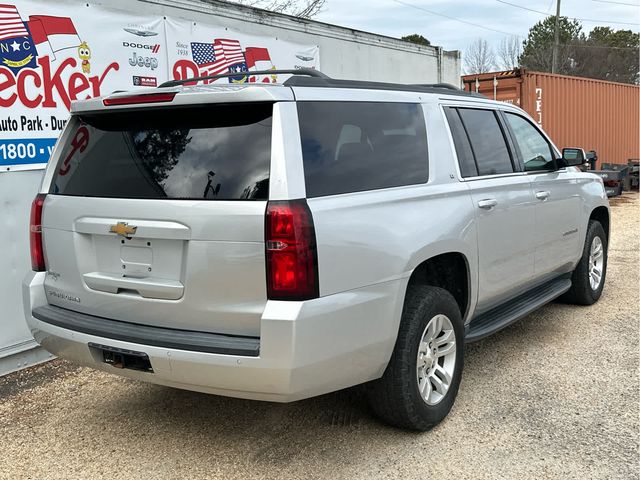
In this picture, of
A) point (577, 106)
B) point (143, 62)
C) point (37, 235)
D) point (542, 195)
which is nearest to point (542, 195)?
point (542, 195)

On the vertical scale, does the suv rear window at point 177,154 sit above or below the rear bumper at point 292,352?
above

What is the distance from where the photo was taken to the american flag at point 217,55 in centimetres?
627

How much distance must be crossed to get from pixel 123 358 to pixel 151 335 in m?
0.22

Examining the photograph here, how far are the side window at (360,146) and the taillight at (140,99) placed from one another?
641 mm

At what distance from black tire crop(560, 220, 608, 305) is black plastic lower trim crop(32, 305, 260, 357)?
398 cm

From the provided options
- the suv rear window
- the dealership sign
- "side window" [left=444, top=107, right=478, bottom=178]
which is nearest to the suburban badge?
the suv rear window

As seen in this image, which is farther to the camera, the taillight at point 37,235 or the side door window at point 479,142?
the side door window at point 479,142

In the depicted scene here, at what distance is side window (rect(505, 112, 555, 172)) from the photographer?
490 cm

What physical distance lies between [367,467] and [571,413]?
Result: 4.52 ft

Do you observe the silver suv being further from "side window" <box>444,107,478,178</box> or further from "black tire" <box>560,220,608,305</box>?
"black tire" <box>560,220,608,305</box>

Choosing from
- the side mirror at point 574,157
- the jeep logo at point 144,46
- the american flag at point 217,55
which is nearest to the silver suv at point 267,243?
the side mirror at point 574,157

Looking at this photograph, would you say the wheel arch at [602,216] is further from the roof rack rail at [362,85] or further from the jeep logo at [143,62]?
the jeep logo at [143,62]

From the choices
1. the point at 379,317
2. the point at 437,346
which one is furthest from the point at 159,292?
the point at 437,346

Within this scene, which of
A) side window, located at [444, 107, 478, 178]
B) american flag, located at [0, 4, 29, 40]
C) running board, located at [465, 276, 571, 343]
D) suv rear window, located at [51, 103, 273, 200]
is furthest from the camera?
american flag, located at [0, 4, 29, 40]
